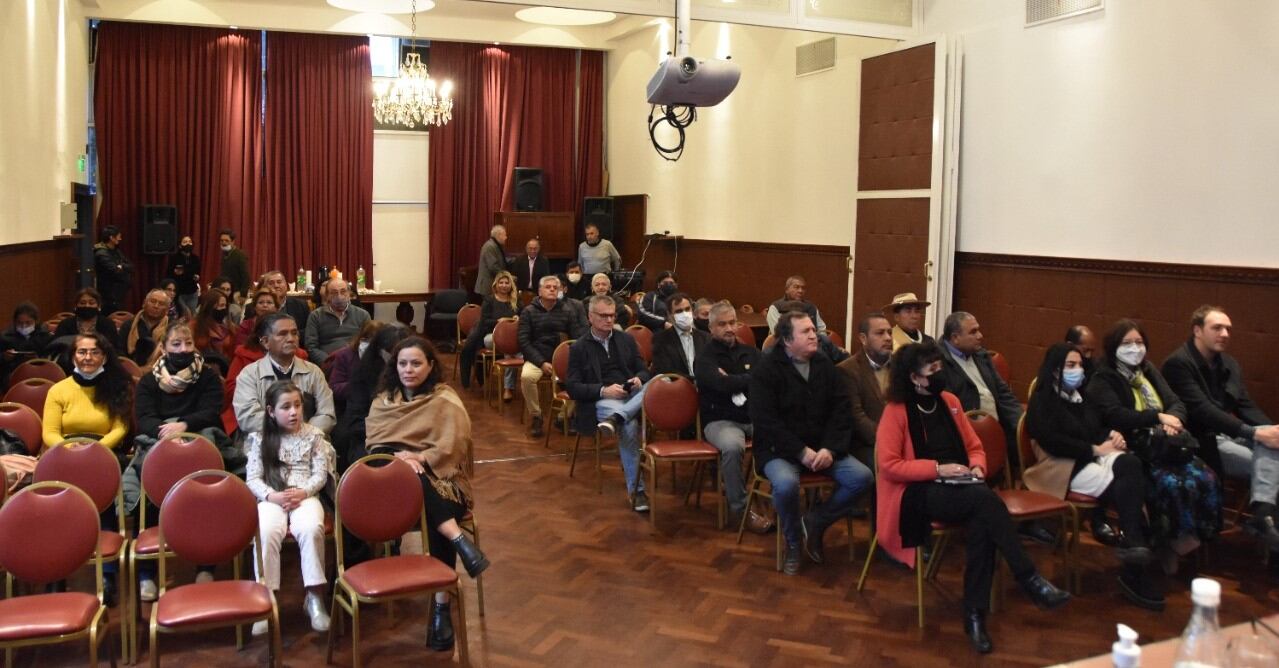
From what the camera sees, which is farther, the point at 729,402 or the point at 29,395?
the point at 729,402

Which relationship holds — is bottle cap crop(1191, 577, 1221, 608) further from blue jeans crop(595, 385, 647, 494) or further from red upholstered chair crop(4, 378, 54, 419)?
red upholstered chair crop(4, 378, 54, 419)

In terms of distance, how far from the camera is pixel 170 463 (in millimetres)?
4109

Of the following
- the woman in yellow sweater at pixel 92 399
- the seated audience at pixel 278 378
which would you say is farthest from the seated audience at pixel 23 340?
the seated audience at pixel 278 378

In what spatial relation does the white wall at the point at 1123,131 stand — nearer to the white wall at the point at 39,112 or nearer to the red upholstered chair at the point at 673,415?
the red upholstered chair at the point at 673,415

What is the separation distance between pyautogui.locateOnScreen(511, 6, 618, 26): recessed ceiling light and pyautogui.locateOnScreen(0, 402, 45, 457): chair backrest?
893 centimetres

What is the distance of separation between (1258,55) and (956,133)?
235 centimetres

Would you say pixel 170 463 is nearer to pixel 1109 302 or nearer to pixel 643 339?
pixel 643 339

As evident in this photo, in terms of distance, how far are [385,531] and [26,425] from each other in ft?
6.51

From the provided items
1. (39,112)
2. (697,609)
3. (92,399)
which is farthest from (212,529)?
(39,112)

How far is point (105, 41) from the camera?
11766 millimetres

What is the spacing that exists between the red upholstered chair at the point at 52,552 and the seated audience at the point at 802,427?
2846mm

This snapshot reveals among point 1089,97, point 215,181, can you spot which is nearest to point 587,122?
point 215,181

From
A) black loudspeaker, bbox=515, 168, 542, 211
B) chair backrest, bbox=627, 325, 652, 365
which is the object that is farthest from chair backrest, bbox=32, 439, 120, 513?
black loudspeaker, bbox=515, 168, 542, 211

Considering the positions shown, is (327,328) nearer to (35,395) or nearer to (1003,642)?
(35,395)
